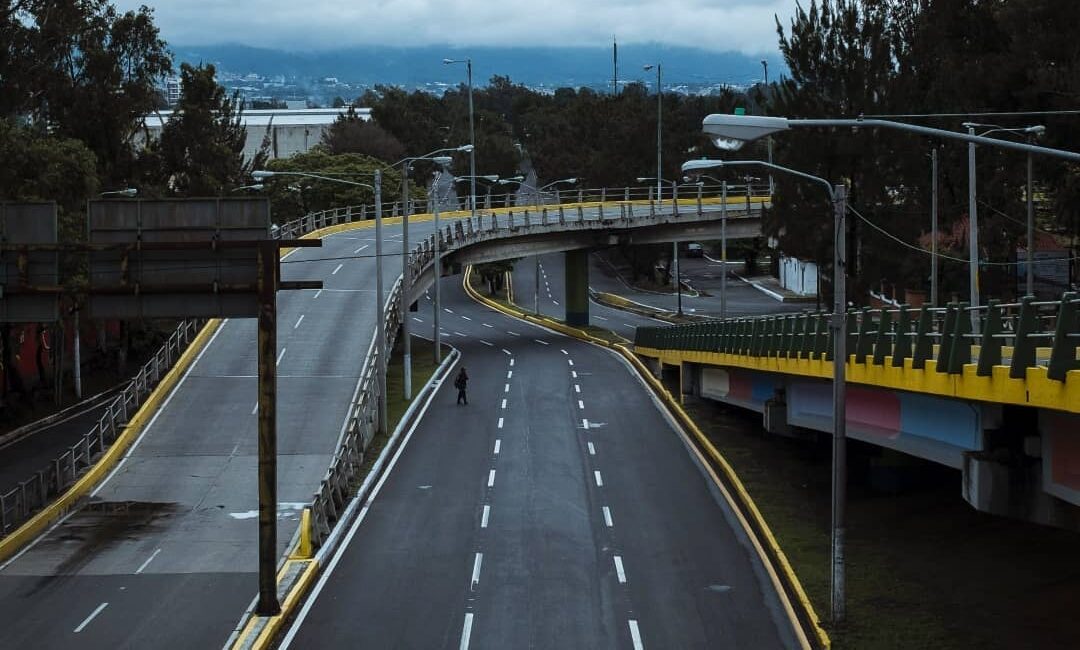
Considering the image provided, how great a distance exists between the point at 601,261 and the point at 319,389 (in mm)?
96986

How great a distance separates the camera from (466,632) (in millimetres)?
24609

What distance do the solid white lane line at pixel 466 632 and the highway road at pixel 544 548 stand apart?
54 millimetres

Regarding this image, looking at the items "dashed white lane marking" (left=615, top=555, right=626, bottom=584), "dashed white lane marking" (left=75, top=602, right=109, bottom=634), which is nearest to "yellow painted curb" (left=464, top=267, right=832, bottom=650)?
"dashed white lane marking" (left=615, top=555, right=626, bottom=584)

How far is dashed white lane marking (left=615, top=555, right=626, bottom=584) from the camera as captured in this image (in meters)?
28.4

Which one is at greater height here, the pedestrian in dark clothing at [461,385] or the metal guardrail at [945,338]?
the metal guardrail at [945,338]

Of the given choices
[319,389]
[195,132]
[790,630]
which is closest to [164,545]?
[790,630]

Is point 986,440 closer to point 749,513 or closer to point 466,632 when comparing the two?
point 466,632

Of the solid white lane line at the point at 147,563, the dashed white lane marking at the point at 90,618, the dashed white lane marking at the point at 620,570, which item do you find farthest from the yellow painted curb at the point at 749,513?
the solid white lane line at the point at 147,563

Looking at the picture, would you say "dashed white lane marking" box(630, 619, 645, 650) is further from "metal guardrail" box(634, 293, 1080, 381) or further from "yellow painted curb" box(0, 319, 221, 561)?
"yellow painted curb" box(0, 319, 221, 561)

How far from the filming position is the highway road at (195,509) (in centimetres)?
2564

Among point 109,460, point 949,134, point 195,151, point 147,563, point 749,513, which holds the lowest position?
point 147,563

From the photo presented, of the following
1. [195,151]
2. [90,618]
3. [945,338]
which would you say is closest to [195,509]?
[90,618]

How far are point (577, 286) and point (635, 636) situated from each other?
65695 mm

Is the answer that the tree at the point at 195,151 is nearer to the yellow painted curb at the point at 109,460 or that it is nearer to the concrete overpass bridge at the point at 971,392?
the yellow painted curb at the point at 109,460
